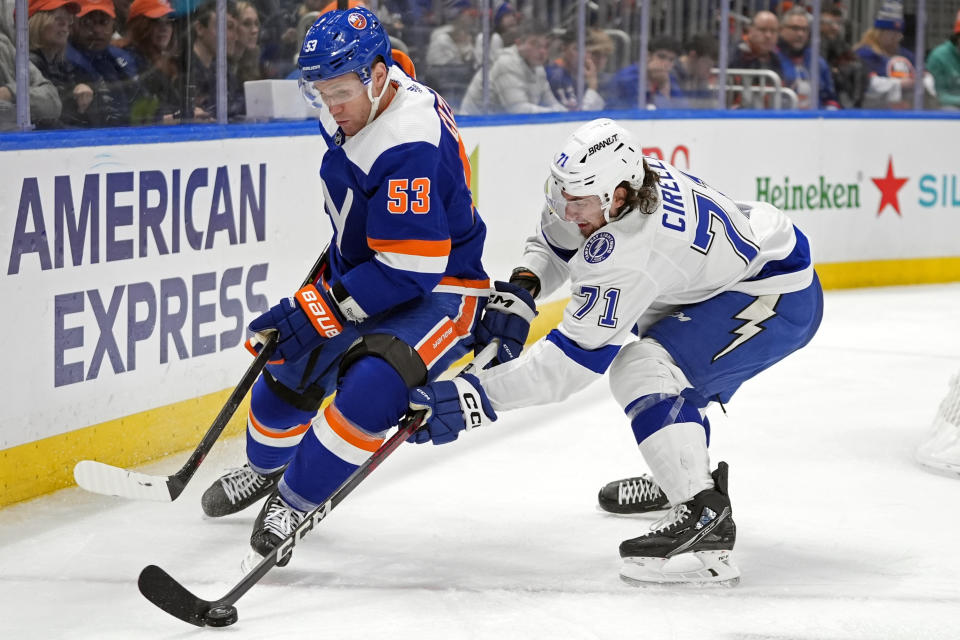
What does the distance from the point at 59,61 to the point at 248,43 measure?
→ 0.88m

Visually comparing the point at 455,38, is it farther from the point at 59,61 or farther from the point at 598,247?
the point at 598,247

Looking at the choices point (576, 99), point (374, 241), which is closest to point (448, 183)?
point (374, 241)

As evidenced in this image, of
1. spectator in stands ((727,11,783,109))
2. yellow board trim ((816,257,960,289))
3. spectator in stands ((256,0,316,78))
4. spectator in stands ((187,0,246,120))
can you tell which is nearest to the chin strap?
spectator in stands ((187,0,246,120))

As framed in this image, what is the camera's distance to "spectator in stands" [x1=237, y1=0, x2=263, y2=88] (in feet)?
13.8

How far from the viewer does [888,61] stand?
7.45m

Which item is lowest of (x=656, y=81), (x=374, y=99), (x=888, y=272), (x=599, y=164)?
(x=888, y=272)

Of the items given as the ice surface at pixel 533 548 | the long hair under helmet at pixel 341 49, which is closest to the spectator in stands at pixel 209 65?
the ice surface at pixel 533 548

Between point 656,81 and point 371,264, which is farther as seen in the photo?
point 656,81

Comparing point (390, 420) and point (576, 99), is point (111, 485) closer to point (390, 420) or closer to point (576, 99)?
point (390, 420)

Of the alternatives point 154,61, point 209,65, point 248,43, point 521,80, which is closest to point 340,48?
point 154,61

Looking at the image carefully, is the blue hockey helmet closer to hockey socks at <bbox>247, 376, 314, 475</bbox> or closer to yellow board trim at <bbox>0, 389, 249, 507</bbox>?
hockey socks at <bbox>247, 376, 314, 475</bbox>

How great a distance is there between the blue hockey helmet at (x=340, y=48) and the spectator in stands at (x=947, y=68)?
5619 millimetres

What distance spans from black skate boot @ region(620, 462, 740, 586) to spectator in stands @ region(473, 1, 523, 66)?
3109 mm

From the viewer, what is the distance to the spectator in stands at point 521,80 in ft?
17.9
